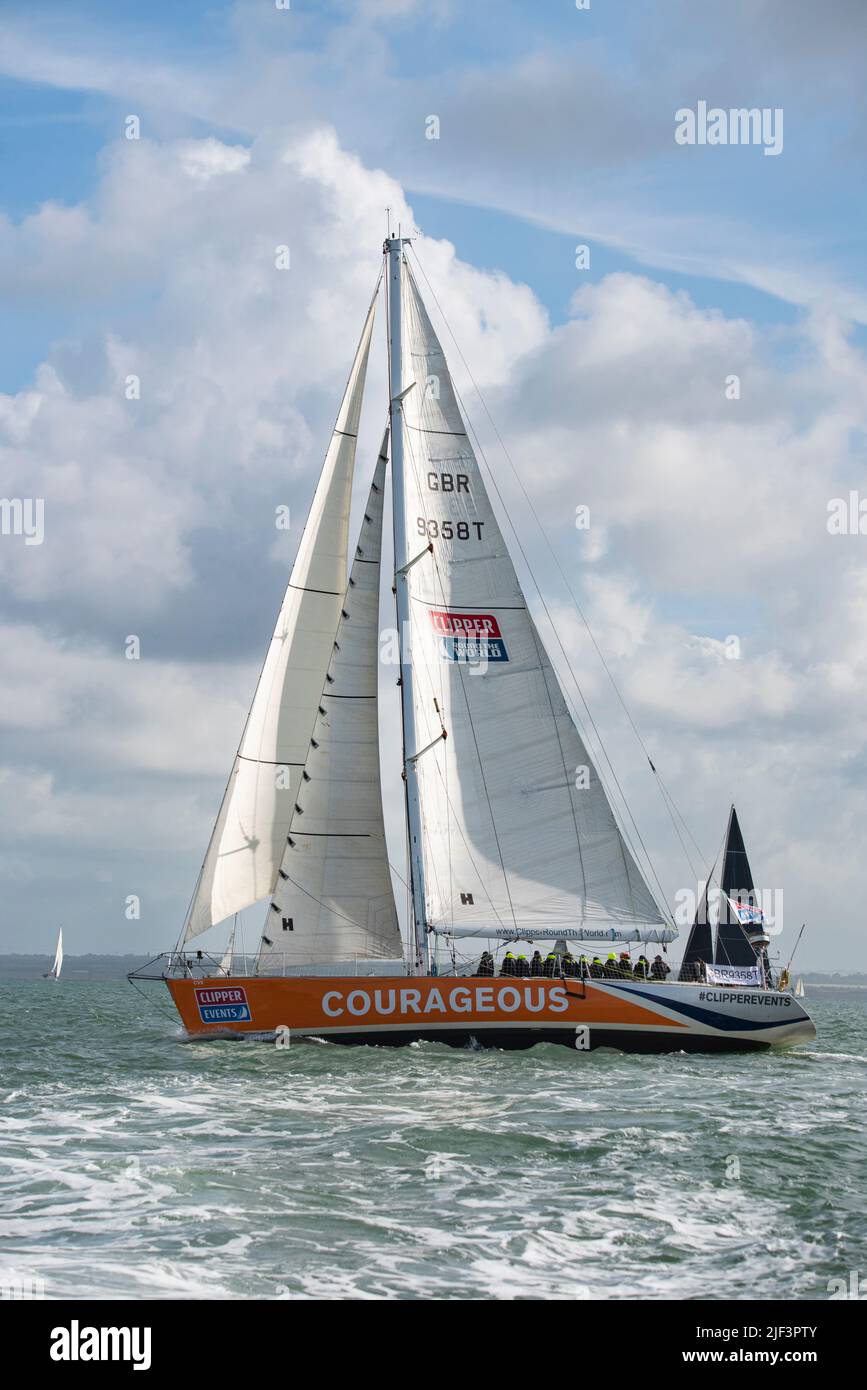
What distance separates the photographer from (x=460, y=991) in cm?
2630

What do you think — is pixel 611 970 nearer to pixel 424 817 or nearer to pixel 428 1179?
pixel 424 817

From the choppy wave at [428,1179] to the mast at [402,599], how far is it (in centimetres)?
362

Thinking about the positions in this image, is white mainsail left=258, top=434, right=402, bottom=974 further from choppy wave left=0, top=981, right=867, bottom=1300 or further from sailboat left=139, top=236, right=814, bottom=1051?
choppy wave left=0, top=981, right=867, bottom=1300

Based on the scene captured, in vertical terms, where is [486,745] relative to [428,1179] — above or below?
above

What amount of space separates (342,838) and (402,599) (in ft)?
Result: 17.1

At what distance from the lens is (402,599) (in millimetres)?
28938

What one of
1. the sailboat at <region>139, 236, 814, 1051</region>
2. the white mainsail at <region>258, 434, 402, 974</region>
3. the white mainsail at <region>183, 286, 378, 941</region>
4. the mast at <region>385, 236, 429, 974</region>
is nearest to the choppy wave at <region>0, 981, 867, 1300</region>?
the sailboat at <region>139, 236, 814, 1051</region>

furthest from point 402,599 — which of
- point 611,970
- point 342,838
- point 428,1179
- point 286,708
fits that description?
point 428,1179

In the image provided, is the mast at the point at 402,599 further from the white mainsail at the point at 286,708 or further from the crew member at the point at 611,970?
the crew member at the point at 611,970

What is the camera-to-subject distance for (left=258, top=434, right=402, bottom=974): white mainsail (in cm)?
2767

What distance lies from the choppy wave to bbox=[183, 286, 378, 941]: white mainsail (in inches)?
171
